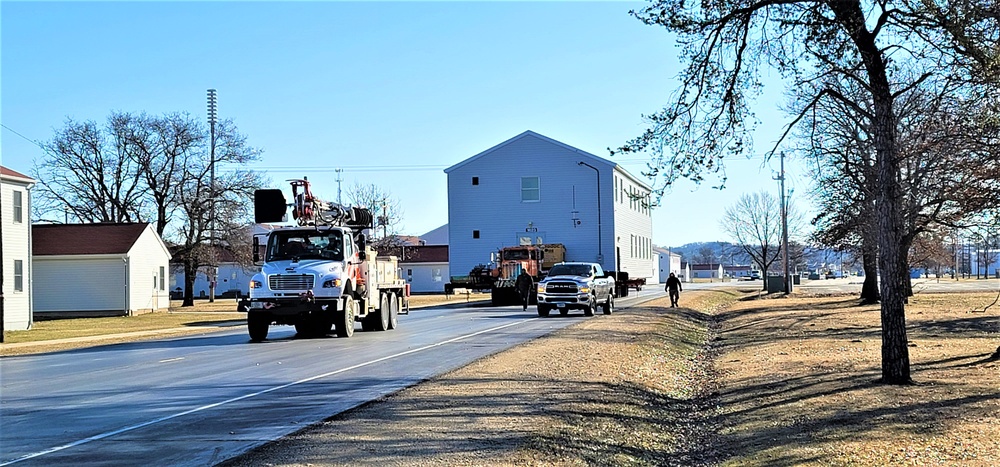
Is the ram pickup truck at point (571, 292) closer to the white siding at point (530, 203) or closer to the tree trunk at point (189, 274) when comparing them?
the white siding at point (530, 203)

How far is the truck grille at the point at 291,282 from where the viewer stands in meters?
23.1

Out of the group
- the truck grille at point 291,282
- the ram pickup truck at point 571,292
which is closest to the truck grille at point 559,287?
the ram pickup truck at point 571,292

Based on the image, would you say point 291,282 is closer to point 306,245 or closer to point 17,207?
point 306,245

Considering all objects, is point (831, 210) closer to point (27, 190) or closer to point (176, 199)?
point (27, 190)

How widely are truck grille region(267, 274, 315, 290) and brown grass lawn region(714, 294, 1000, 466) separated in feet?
33.3

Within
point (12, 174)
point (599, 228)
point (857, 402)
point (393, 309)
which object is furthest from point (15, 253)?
→ point (857, 402)

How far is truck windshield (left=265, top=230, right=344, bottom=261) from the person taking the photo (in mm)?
23953

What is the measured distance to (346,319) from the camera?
24000 millimetres

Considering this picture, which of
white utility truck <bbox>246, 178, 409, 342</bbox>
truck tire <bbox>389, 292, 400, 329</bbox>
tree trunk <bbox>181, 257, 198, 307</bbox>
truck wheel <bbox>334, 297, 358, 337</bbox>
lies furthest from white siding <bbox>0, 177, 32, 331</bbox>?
truck wheel <bbox>334, 297, 358, 337</bbox>

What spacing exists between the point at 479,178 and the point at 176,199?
18523 millimetres

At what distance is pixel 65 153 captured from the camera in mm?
54719

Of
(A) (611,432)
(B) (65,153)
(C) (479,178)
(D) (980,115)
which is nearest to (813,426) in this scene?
(A) (611,432)

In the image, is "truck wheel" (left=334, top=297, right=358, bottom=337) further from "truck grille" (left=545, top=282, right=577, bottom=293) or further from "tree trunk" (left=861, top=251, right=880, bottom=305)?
"tree trunk" (left=861, top=251, right=880, bottom=305)

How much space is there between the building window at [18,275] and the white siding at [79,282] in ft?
28.6
